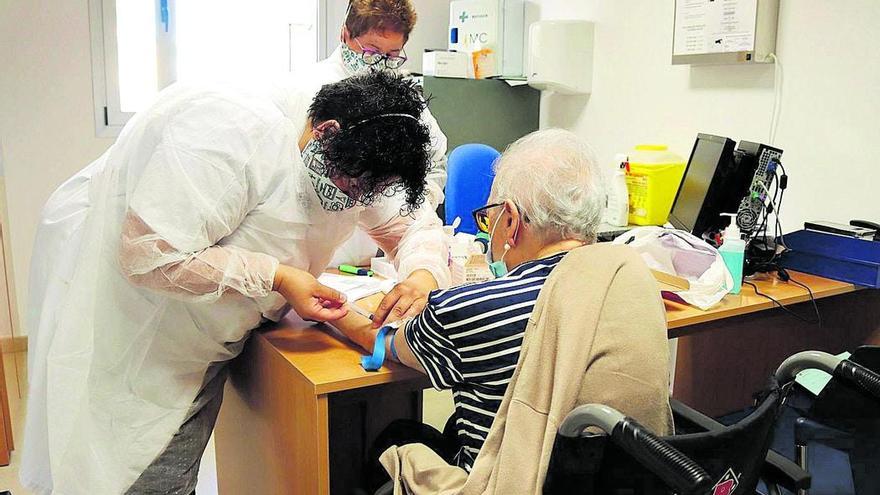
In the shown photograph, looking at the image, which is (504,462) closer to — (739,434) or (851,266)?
(739,434)

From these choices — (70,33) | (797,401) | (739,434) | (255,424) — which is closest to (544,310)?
(739,434)

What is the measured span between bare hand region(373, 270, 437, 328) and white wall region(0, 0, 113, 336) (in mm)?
2792

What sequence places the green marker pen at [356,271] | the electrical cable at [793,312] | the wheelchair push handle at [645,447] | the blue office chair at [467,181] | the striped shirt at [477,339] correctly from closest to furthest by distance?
1. the wheelchair push handle at [645,447]
2. the striped shirt at [477,339]
3. the electrical cable at [793,312]
4. the green marker pen at [356,271]
5. the blue office chair at [467,181]

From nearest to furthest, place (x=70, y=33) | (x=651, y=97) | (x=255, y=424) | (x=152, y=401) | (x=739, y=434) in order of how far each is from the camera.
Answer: (x=739, y=434)
(x=152, y=401)
(x=255, y=424)
(x=651, y=97)
(x=70, y=33)

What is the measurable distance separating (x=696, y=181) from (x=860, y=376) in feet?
4.13

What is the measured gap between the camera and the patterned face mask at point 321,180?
143 centimetres

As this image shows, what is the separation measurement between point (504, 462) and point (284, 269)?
22.7 inches

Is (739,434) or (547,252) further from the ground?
(547,252)

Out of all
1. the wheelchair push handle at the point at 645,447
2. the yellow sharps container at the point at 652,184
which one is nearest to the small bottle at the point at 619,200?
the yellow sharps container at the point at 652,184

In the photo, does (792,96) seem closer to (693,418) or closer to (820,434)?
(820,434)

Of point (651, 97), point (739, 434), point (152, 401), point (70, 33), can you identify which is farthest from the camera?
point (70, 33)

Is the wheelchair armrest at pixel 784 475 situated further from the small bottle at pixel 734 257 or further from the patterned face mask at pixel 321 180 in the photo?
the patterned face mask at pixel 321 180

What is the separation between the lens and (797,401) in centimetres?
189

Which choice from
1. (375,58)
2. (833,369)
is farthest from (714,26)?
(833,369)
